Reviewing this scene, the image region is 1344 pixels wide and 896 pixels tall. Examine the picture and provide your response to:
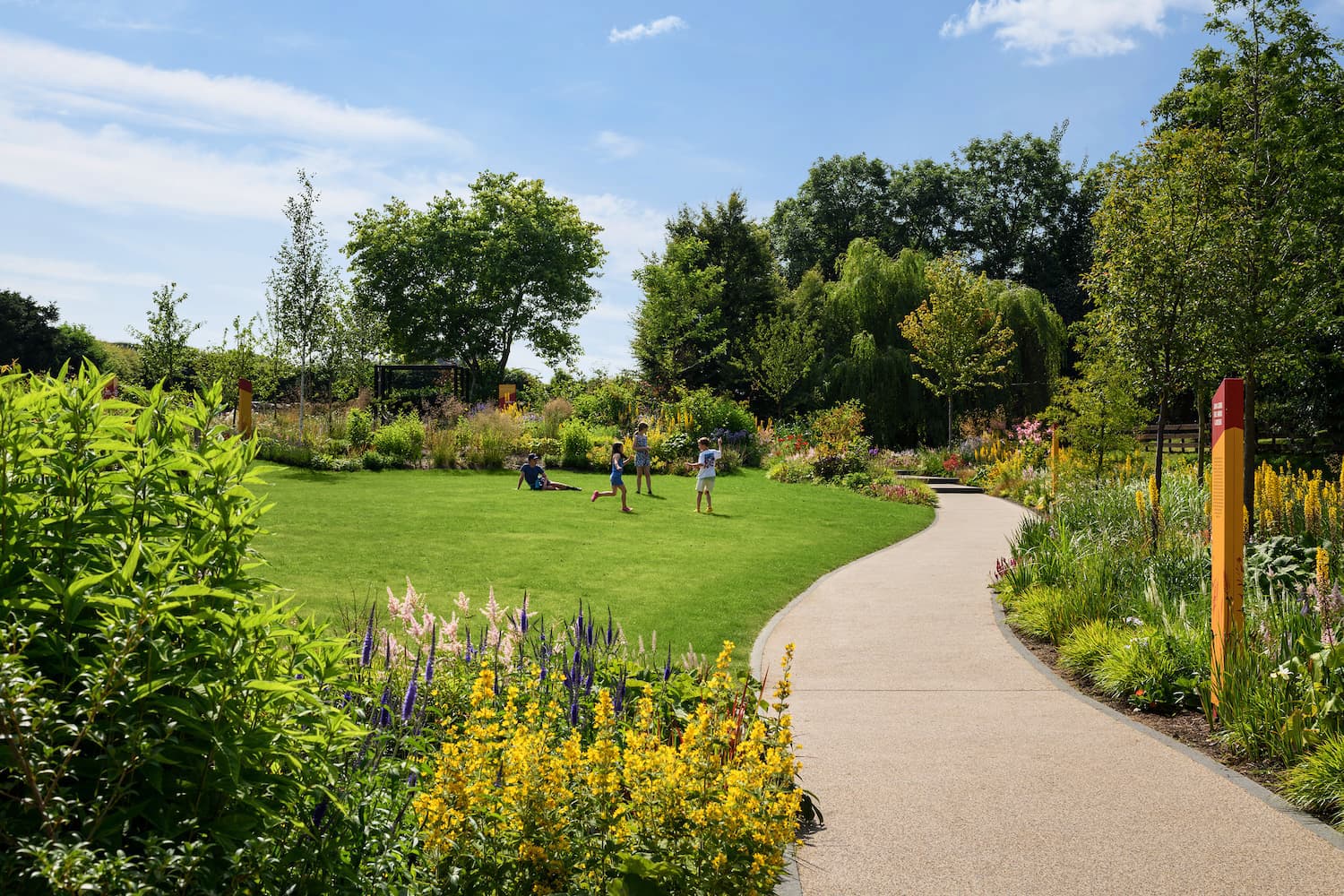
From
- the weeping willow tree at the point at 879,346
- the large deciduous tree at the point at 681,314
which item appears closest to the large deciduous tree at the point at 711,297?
the large deciduous tree at the point at 681,314

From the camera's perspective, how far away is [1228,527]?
573 cm

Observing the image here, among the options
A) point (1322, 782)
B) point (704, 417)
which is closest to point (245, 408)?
point (704, 417)

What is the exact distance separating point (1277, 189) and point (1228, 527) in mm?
10205

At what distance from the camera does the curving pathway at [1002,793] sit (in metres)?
3.88

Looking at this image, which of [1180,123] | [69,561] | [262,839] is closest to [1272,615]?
[262,839]

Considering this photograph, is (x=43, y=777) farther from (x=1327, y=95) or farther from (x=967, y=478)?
(x=967, y=478)

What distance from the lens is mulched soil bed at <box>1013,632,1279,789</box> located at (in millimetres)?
5023

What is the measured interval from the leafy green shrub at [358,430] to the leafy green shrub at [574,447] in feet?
16.3

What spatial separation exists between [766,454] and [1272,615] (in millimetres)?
21649

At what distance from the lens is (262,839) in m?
2.03

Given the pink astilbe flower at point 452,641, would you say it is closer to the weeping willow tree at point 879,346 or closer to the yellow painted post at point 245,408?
the yellow painted post at point 245,408

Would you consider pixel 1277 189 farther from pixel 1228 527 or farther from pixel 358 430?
pixel 358 430

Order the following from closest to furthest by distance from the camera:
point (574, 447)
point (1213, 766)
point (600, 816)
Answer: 1. point (600, 816)
2. point (1213, 766)
3. point (574, 447)

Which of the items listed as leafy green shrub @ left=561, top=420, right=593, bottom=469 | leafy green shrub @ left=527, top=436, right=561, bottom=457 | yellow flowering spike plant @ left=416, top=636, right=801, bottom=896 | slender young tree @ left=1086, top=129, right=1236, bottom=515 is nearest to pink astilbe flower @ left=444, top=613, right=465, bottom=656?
yellow flowering spike plant @ left=416, top=636, right=801, bottom=896
